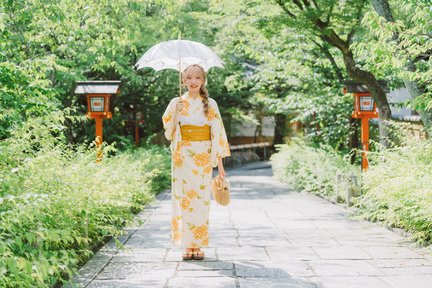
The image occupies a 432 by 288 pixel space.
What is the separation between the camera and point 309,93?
639 inches

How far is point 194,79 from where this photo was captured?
231 inches

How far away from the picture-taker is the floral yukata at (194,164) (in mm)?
5922

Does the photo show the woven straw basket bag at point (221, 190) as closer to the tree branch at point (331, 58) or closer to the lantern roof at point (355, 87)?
the lantern roof at point (355, 87)

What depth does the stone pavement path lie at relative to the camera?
4957 millimetres

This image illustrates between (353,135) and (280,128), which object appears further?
(280,128)

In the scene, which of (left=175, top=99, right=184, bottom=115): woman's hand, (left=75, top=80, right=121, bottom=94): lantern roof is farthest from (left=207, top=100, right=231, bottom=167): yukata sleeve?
(left=75, top=80, right=121, bottom=94): lantern roof

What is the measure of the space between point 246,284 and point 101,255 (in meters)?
2.01

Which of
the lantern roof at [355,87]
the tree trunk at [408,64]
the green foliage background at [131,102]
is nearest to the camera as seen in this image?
the green foliage background at [131,102]

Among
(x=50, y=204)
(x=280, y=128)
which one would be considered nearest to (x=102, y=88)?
(x=50, y=204)

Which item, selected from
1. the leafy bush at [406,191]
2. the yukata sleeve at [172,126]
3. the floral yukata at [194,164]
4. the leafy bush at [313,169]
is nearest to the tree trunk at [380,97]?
the leafy bush at [313,169]

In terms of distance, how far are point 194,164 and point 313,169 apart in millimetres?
8165

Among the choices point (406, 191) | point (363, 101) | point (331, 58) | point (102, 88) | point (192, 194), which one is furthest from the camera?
point (331, 58)

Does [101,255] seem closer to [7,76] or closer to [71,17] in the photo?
[7,76]

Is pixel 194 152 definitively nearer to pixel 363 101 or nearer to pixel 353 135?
pixel 363 101
